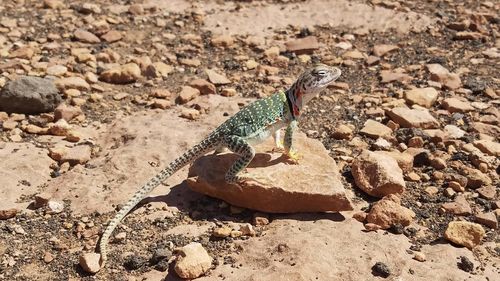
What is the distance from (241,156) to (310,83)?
1267mm

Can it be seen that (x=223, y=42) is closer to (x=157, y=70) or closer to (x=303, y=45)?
(x=303, y=45)

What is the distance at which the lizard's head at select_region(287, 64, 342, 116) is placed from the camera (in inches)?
304

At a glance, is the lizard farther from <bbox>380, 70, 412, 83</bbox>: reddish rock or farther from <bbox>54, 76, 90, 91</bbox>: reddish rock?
<bbox>380, 70, 412, 83</bbox>: reddish rock

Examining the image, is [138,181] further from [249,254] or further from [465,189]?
[465,189]

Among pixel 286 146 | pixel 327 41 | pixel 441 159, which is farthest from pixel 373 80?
pixel 286 146

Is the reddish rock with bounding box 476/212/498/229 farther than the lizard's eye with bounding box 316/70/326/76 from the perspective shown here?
No

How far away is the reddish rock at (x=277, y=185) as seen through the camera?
715 cm

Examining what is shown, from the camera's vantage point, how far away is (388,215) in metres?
7.20

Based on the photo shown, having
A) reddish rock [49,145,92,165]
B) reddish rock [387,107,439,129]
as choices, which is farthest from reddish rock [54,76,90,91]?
reddish rock [387,107,439,129]

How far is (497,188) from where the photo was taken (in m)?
8.09

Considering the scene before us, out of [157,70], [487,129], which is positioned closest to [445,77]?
[487,129]

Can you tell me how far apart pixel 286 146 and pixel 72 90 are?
418 cm

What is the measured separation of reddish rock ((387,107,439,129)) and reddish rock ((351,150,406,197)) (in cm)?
157

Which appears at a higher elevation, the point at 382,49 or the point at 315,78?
the point at 315,78
